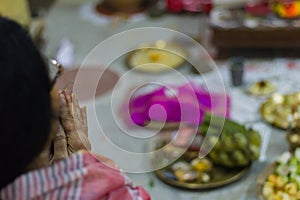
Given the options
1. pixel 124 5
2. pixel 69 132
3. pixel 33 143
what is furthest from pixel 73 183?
pixel 124 5

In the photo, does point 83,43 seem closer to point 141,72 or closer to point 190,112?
point 141,72

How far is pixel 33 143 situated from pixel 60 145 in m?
0.23

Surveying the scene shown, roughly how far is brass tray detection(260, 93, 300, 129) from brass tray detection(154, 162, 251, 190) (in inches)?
9.1

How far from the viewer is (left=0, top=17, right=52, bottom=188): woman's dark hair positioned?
0.62 metres

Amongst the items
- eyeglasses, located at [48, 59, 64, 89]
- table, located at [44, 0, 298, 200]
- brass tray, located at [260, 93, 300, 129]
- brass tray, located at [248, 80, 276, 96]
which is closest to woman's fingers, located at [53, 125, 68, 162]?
eyeglasses, located at [48, 59, 64, 89]

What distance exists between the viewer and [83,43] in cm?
228

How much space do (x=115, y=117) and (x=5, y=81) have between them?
1129 millimetres

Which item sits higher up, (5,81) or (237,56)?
(5,81)

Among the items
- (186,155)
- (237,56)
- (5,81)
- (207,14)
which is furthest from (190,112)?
(5,81)

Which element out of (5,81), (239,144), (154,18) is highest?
(5,81)

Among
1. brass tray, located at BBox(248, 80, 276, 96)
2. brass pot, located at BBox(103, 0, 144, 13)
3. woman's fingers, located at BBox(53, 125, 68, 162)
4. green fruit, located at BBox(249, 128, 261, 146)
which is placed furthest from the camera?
brass pot, located at BBox(103, 0, 144, 13)

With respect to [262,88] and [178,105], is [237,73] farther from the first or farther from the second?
[178,105]

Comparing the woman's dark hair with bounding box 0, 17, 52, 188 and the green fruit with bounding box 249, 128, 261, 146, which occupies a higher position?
the woman's dark hair with bounding box 0, 17, 52, 188

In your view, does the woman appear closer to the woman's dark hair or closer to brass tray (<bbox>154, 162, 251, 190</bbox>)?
the woman's dark hair
